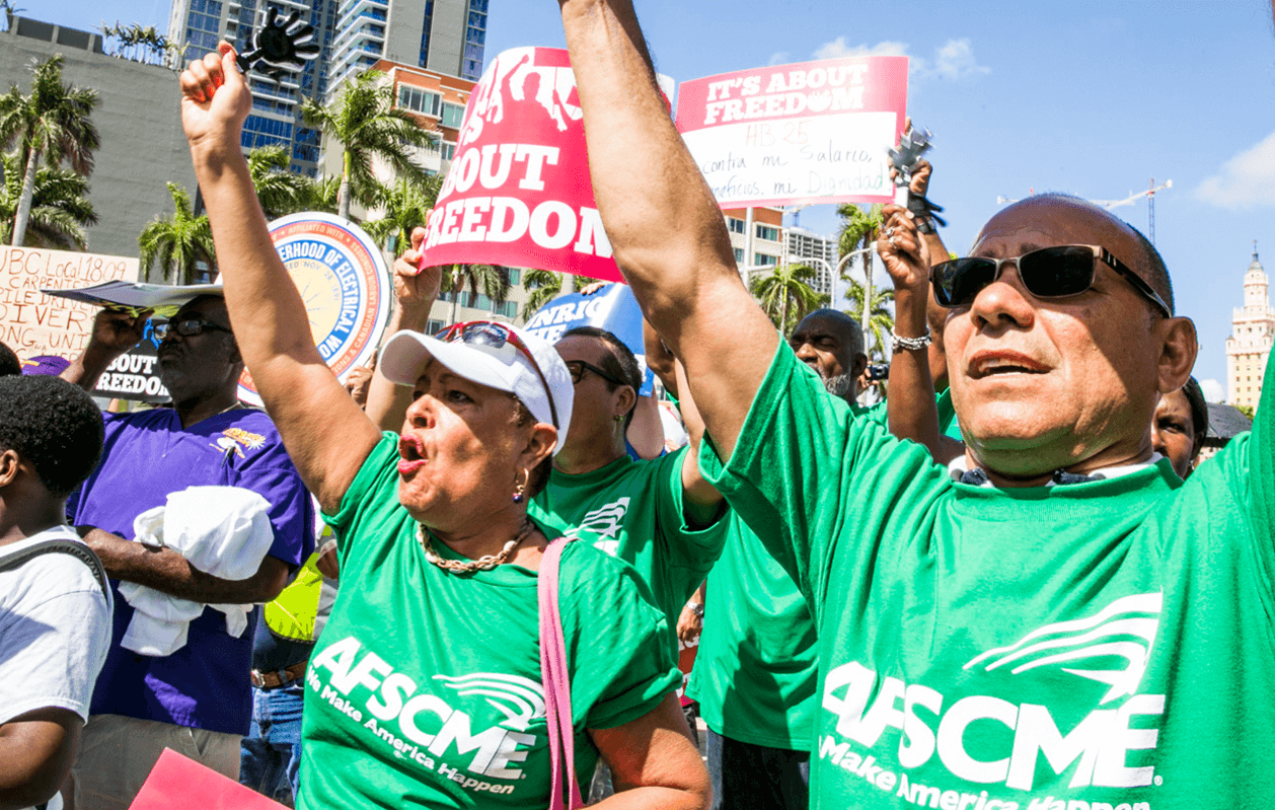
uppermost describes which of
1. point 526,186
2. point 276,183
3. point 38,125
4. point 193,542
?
point 38,125

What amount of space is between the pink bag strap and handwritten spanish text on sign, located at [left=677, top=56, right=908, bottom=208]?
341 cm

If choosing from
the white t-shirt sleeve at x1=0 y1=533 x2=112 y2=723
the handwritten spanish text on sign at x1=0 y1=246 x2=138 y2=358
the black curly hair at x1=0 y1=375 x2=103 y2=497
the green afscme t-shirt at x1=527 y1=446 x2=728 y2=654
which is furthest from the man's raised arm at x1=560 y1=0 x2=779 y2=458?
the handwritten spanish text on sign at x1=0 y1=246 x2=138 y2=358

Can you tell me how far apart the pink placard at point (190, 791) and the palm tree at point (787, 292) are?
116 ft

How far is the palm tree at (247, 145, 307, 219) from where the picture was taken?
3325cm

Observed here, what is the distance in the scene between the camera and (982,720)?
1.28 meters

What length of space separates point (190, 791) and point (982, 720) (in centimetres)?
146

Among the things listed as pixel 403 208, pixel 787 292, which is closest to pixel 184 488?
pixel 403 208

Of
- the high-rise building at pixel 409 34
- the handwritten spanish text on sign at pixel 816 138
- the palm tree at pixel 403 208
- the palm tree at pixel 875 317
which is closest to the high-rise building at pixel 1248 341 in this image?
the palm tree at pixel 875 317

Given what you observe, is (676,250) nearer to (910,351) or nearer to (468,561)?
(468,561)

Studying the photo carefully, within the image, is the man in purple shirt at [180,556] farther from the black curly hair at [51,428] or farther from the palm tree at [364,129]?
the palm tree at [364,129]

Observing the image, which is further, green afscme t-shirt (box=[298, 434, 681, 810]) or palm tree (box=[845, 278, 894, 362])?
palm tree (box=[845, 278, 894, 362])

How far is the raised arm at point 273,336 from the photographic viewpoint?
2.16 m

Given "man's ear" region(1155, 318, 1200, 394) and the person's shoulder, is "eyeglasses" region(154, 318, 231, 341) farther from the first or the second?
"man's ear" region(1155, 318, 1200, 394)

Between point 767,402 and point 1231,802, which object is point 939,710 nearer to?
point 1231,802
